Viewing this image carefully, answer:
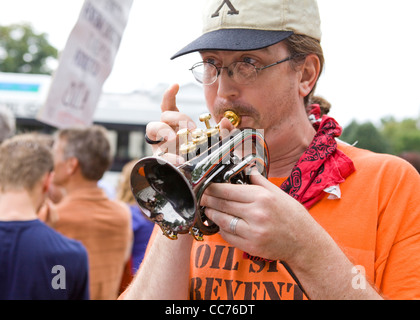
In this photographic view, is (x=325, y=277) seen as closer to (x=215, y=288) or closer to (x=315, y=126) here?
(x=215, y=288)

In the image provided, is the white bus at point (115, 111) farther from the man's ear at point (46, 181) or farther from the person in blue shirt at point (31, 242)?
the person in blue shirt at point (31, 242)

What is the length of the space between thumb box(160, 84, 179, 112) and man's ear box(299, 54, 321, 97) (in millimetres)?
602

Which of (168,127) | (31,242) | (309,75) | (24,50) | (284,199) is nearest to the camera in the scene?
(284,199)

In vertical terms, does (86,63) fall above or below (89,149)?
above

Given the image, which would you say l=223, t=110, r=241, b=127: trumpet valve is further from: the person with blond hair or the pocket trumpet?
the person with blond hair

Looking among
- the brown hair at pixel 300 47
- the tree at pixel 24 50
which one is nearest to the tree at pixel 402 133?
the tree at pixel 24 50

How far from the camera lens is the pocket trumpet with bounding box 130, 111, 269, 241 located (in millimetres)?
1444

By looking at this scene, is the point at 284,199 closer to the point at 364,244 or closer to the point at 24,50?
the point at 364,244

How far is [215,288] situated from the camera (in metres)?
1.75

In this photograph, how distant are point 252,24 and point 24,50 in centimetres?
4711

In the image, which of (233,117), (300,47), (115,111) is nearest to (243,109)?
(233,117)

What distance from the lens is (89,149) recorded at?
3.99 m
